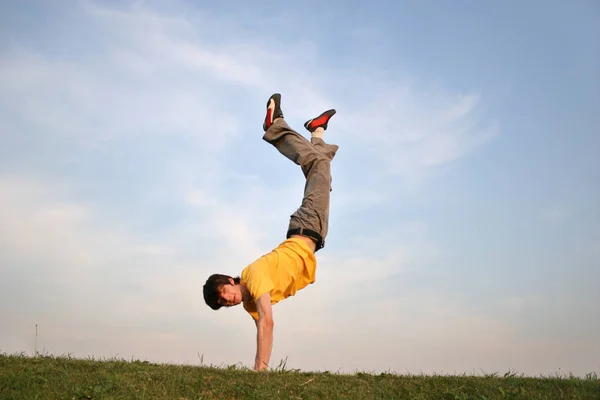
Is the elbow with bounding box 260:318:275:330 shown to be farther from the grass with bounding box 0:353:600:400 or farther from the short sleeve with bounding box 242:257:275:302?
the grass with bounding box 0:353:600:400

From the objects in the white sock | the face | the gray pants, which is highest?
the white sock

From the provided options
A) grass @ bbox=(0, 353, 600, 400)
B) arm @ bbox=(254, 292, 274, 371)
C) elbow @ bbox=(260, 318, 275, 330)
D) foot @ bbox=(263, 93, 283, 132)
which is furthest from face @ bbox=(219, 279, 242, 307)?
foot @ bbox=(263, 93, 283, 132)

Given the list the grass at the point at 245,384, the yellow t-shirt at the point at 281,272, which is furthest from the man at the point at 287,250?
the grass at the point at 245,384

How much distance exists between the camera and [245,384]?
827 centimetres

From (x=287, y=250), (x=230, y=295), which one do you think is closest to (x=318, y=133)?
(x=287, y=250)

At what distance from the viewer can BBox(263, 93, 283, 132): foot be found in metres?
11.8

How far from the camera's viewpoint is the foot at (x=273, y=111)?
11820 millimetres

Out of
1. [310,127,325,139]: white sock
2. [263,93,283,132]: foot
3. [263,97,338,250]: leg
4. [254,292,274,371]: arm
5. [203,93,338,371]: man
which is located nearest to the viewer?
[254,292,274,371]: arm

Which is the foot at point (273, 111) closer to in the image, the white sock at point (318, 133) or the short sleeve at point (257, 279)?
the white sock at point (318, 133)

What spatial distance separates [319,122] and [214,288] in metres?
4.10

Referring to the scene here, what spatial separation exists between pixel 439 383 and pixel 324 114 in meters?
5.71

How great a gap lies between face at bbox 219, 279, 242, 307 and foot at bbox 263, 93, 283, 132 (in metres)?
3.32

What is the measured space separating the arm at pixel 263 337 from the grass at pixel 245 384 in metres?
0.30

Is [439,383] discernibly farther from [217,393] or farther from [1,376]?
[1,376]
